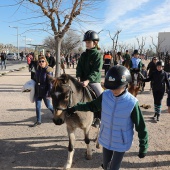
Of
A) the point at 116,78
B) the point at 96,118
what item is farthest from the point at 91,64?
the point at 116,78

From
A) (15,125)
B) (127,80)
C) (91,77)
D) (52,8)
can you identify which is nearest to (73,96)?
(91,77)

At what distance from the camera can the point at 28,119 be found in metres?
6.77

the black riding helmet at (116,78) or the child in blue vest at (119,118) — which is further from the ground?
the black riding helmet at (116,78)

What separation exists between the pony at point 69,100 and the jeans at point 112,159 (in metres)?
0.83

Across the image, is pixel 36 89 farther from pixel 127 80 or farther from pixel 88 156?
pixel 127 80

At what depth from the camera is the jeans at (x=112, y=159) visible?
272 centimetres

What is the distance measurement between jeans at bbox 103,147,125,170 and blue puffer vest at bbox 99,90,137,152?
85mm

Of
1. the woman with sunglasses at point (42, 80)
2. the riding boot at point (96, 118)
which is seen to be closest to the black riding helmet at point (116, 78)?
the riding boot at point (96, 118)

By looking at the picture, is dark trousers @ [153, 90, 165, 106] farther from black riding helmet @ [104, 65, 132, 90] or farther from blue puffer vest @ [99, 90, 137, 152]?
black riding helmet @ [104, 65, 132, 90]

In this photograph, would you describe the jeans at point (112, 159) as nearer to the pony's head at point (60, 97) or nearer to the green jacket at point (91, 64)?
the pony's head at point (60, 97)

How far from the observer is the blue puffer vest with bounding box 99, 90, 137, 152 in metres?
2.62

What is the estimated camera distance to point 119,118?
8.69 ft

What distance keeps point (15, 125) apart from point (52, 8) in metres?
5.97

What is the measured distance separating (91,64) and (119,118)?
190 cm
